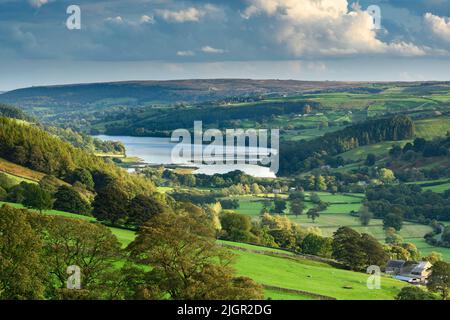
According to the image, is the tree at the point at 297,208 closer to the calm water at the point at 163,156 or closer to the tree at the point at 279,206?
the tree at the point at 279,206

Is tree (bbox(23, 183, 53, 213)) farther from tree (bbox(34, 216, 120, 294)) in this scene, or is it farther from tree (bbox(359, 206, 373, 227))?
tree (bbox(359, 206, 373, 227))

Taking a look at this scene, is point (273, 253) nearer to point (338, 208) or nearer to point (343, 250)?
point (343, 250)

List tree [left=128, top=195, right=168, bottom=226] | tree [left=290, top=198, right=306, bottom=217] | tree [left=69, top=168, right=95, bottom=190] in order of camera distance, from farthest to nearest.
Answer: tree [left=290, top=198, right=306, bottom=217], tree [left=69, top=168, right=95, bottom=190], tree [left=128, top=195, right=168, bottom=226]

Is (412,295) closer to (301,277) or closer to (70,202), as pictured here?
(301,277)

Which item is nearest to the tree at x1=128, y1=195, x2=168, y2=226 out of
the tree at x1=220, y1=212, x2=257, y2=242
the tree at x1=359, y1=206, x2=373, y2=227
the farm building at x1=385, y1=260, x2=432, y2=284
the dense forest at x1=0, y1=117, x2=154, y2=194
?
the tree at x1=220, y1=212, x2=257, y2=242

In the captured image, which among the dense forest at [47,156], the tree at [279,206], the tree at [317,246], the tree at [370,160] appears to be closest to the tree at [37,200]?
the tree at [317,246]
